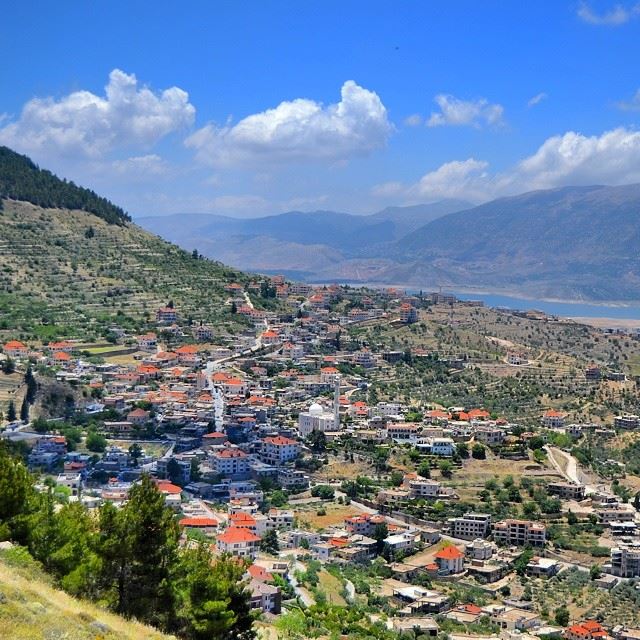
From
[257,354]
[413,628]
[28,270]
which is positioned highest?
[28,270]

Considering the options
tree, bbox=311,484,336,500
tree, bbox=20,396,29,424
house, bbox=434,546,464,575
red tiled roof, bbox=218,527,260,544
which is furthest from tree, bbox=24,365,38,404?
house, bbox=434,546,464,575

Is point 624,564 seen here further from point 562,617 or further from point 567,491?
point 567,491

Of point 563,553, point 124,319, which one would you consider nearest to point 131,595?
point 563,553

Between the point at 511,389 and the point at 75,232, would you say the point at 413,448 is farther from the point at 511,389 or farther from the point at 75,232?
the point at 75,232

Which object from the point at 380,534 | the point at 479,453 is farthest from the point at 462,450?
the point at 380,534

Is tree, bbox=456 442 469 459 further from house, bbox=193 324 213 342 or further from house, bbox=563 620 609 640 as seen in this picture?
house, bbox=193 324 213 342

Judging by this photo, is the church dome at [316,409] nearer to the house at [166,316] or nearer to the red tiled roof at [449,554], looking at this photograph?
the red tiled roof at [449,554]

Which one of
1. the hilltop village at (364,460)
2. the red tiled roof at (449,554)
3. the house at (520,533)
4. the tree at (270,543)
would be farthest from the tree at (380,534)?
the house at (520,533)
